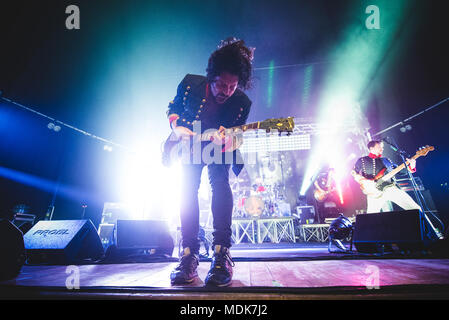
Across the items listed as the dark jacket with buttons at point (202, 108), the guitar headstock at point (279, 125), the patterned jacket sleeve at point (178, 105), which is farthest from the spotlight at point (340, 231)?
the patterned jacket sleeve at point (178, 105)

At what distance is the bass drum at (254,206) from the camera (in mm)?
7750

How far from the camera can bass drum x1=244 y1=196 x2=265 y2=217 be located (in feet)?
25.4

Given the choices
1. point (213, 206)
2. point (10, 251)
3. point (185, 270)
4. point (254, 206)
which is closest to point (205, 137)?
point (213, 206)

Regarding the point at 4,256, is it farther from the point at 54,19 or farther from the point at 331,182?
the point at 331,182

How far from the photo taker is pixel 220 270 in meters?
1.23

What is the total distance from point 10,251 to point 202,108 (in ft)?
6.30

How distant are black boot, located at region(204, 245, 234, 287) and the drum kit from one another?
6343 millimetres

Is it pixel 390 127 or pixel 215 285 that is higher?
pixel 390 127

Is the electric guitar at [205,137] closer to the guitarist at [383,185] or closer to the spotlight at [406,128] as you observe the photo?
the guitarist at [383,185]

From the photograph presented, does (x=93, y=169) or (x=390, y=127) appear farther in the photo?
(x=93, y=169)

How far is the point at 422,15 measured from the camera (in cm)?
509


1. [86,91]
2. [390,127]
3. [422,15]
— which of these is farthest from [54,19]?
[390,127]

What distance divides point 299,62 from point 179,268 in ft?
25.8

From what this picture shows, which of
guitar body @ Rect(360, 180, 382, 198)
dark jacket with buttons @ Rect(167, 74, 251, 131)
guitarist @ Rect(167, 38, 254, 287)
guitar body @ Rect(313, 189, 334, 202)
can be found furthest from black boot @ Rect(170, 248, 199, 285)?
guitar body @ Rect(313, 189, 334, 202)
